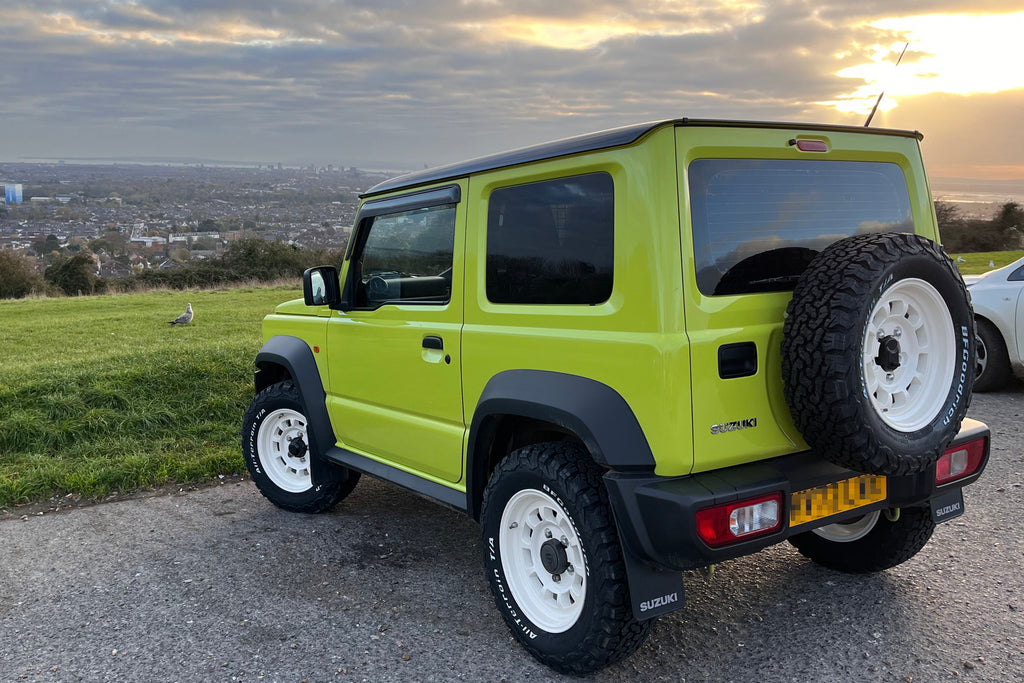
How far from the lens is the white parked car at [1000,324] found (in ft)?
24.5

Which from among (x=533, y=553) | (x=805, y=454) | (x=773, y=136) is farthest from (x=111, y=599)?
(x=773, y=136)

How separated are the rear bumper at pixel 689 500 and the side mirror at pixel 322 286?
222 centimetres

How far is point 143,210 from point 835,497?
59530 millimetres

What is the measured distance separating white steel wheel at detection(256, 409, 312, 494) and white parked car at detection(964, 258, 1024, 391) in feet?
20.3

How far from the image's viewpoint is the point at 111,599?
3861mm

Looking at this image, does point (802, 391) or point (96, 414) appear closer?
point (802, 391)

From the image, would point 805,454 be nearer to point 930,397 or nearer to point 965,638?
point 930,397

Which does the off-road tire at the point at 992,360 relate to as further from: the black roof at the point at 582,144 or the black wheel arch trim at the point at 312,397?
the black wheel arch trim at the point at 312,397

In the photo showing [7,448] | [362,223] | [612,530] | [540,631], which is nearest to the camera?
[612,530]

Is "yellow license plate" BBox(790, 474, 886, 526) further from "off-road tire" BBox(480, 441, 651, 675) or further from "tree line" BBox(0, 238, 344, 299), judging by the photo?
"tree line" BBox(0, 238, 344, 299)

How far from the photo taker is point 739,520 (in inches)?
107

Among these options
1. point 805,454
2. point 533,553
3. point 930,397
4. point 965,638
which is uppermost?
point 930,397

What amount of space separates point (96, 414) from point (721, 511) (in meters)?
5.87

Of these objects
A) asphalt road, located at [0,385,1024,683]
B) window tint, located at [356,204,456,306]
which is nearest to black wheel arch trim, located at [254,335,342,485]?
asphalt road, located at [0,385,1024,683]
